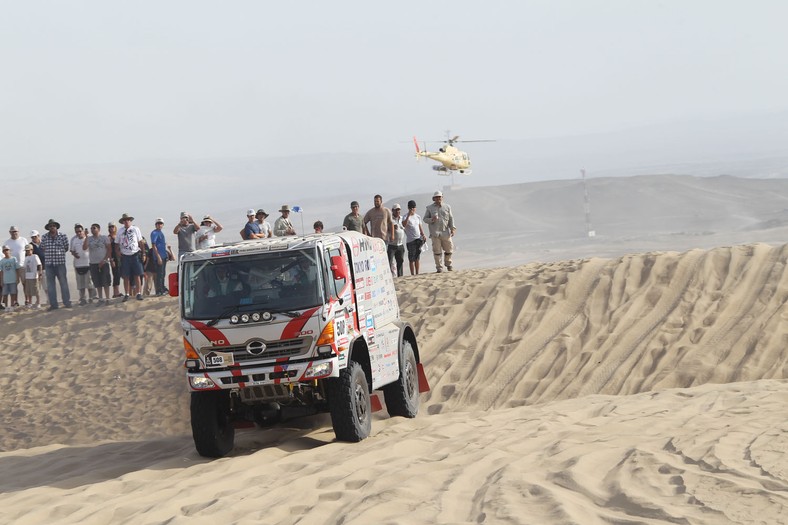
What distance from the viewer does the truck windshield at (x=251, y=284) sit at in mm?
10094

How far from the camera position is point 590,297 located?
16.2 m

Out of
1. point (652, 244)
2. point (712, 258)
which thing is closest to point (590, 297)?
point (712, 258)

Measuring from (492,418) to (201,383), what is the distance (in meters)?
3.34

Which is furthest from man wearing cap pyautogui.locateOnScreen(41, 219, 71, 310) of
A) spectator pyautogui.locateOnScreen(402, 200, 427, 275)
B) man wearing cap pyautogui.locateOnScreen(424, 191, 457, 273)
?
man wearing cap pyautogui.locateOnScreen(424, 191, 457, 273)

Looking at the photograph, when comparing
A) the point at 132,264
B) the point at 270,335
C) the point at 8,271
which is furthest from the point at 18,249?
the point at 270,335

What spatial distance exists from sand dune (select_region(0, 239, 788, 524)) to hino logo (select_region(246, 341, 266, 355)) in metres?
1.06

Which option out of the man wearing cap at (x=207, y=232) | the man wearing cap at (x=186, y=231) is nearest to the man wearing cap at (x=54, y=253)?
the man wearing cap at (x=186, y=231)

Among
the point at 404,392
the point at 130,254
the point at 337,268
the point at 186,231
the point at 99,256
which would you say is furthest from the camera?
the point at 99,256

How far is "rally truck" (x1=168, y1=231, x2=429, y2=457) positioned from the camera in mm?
9953

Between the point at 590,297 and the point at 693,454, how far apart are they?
8.45 m

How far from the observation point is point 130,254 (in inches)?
794

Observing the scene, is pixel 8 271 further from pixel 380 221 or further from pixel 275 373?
pixel 275 373

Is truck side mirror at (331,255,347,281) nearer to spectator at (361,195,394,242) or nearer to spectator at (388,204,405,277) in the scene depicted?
spectator at (361,195,394,242)

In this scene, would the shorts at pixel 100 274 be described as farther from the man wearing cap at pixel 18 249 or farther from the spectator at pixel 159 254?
the man wearing cap at pixel 18 249
